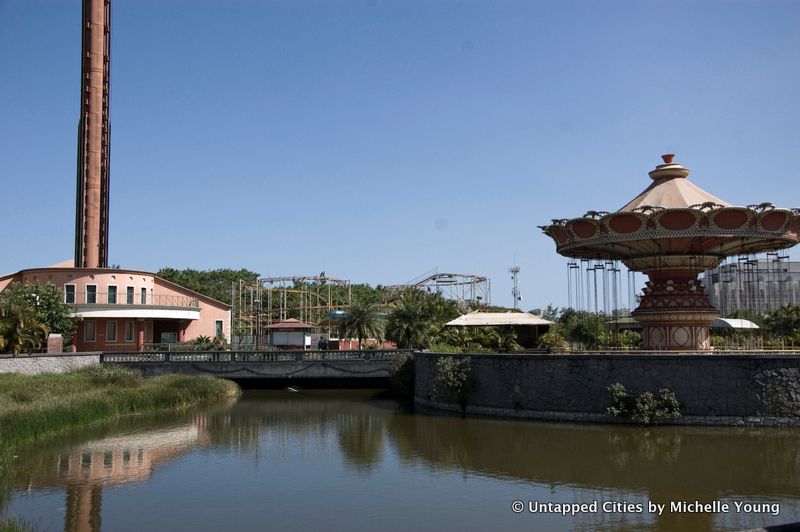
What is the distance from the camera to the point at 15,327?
39.5 m

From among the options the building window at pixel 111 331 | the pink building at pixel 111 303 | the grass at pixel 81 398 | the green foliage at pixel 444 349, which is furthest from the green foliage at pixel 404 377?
the building window at pixel 111 331

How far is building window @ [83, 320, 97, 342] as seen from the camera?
172 ft

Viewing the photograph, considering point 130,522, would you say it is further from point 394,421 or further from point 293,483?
point 394,421

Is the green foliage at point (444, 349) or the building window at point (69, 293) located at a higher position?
the building window at point (69, 293)

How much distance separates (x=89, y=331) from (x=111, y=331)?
1463 mm

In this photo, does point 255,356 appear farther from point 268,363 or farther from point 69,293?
point 69,293

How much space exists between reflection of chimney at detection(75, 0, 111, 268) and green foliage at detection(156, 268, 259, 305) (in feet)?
154

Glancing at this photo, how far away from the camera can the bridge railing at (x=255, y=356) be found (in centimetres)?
4331

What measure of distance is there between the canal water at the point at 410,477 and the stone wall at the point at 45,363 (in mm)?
12098

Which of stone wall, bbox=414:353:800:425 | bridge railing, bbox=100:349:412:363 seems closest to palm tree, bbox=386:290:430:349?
bridge railing, bbox=100:349:412:363

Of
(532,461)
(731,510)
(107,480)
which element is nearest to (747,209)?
(532,461)

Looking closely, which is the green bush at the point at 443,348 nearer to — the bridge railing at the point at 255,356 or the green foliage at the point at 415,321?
the bridge railing at the point at 255,356

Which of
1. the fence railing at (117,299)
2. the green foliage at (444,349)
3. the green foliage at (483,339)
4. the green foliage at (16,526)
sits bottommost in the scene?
the green foliage at (16,526)

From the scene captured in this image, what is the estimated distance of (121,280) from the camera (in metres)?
53.5
